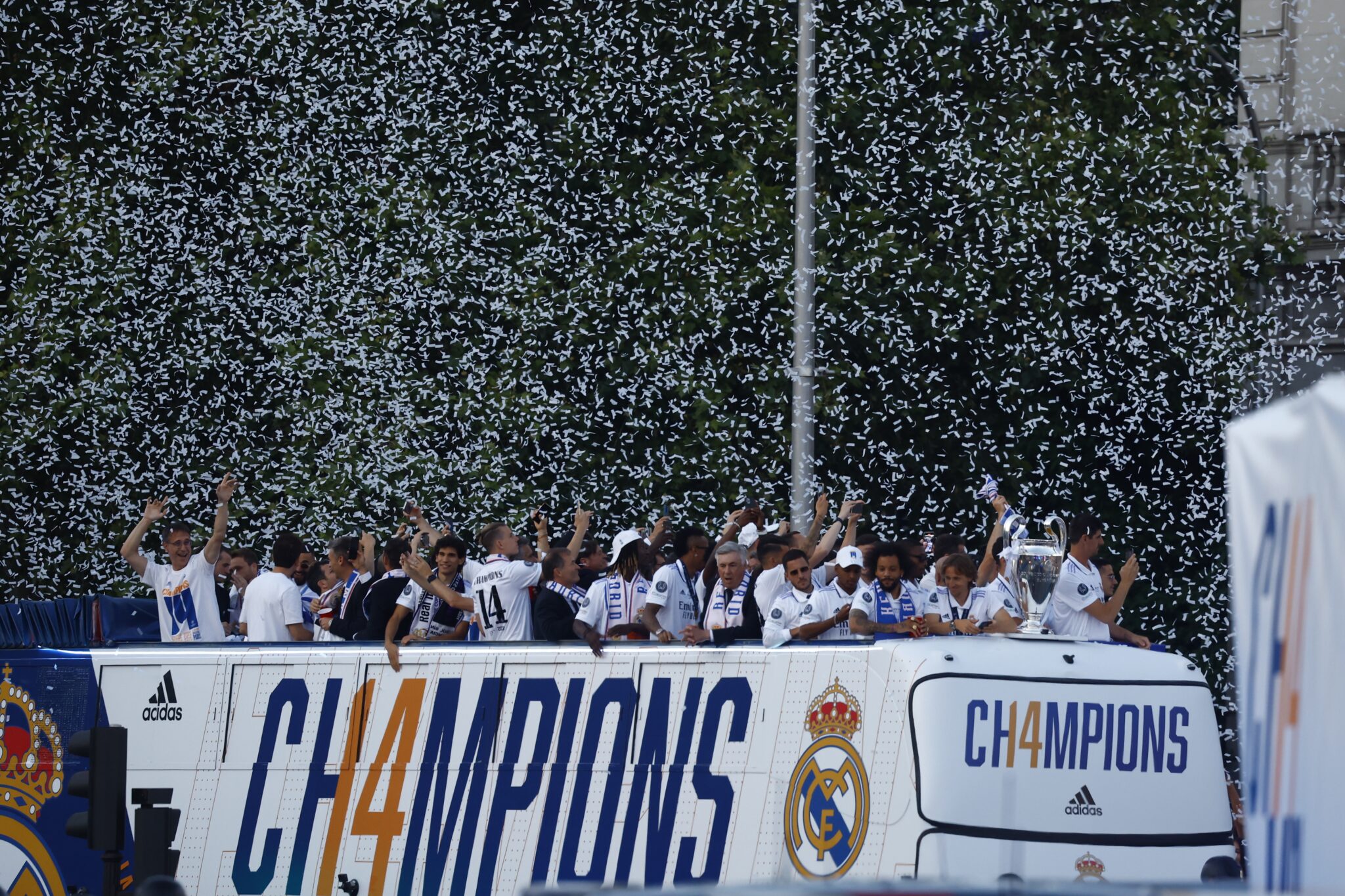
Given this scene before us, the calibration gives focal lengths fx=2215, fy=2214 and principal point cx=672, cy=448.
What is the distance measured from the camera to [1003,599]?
11102 millimetres

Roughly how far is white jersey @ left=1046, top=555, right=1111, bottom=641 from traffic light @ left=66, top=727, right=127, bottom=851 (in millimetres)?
4866

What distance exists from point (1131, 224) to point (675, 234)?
164 inches

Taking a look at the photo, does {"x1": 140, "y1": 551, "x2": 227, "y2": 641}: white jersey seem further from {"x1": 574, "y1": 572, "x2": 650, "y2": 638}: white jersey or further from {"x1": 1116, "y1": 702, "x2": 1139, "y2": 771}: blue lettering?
{"x1": 1116, "y1": 702, "x2": 1139, "y2": 771}: blue lettering

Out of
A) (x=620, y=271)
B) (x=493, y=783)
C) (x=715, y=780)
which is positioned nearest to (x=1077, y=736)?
(x=715, y=780)

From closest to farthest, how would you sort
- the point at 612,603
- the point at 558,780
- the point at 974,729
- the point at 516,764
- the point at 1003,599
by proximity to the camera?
1. the point at 974,729
2. the point at 558,780
3. the point at 516,764
4. the point at 1003,599
5. the point at 612,603

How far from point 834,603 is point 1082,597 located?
68.9 inches

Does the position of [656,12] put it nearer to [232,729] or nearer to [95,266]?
[95,266]

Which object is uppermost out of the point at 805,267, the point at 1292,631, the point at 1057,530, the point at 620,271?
the point at 620,271

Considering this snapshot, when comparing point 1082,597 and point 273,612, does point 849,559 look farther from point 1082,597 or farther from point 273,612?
point 273,612

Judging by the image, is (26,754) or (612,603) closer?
(26,754)

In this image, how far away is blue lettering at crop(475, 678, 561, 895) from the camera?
9.91m

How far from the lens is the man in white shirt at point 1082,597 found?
11.5m

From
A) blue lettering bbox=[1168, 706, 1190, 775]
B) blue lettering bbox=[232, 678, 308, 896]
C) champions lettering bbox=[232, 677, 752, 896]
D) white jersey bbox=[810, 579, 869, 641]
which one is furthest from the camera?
blue lettering bbox=[232, 678, 308, 896]

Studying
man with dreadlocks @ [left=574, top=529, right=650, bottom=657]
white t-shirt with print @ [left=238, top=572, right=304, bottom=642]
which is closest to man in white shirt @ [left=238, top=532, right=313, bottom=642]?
white t-shirt with print @ [left=238, top=572, right=304, bottom=642]
